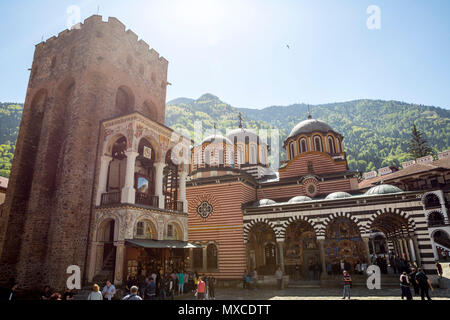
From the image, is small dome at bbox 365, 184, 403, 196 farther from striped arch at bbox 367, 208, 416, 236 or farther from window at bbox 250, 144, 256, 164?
window at bbox 250, 144, 256, 164

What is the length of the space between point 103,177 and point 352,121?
163 meters

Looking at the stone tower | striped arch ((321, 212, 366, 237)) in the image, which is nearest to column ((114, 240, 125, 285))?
the stone tower

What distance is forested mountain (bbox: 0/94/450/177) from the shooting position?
85000mm

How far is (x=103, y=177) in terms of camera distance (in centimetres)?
1672

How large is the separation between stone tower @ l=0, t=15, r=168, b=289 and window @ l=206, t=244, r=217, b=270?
30.9 ft

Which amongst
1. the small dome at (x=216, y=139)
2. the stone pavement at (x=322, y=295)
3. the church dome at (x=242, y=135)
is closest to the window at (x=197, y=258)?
the stone pavement at (x=322, y=295)

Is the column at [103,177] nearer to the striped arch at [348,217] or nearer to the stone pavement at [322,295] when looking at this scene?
the stone pavement at [322,295]

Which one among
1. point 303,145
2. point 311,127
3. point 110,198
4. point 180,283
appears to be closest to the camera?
point 180,283

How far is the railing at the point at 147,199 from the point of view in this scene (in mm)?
17078

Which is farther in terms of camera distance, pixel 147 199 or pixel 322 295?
pixel 147 199

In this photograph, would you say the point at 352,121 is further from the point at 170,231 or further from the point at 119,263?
the point at 119,263

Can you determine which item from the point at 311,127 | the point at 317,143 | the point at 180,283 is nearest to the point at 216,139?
the point at 311,127
